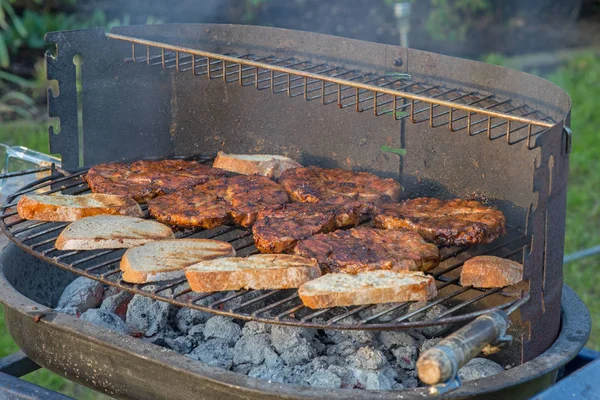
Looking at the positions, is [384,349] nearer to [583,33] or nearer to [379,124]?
[379,124]

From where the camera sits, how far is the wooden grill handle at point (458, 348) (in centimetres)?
181

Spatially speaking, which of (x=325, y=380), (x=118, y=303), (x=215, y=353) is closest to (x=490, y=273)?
(x=325, y=380)

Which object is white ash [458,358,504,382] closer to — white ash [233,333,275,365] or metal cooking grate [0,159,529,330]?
metal cooking grate [0,159,529,330]

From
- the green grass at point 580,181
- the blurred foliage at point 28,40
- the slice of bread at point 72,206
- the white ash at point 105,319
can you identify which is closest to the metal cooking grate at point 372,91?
the slice of bread at point 72,206

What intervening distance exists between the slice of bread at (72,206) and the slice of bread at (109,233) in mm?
76

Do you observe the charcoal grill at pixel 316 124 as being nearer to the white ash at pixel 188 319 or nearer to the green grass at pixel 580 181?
the white ash at pixel 188 319

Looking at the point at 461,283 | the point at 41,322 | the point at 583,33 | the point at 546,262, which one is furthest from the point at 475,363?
the point at 583,33

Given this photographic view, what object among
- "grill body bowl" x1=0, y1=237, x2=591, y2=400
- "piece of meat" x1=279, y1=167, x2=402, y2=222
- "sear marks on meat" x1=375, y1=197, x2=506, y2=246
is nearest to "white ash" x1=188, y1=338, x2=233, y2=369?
"grill body bowl" x1=0, y1=237, x2=591, y2=400

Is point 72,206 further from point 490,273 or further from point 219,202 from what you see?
point 490,273

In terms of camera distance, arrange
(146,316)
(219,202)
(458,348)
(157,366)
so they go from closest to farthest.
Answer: (458,348) < (157,366) < (146,316) < (219,202)

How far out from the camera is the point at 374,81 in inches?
130

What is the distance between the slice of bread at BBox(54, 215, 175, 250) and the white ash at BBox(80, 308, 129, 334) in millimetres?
269

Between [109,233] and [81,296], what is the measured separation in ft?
1.50

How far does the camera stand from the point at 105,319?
2.90m
